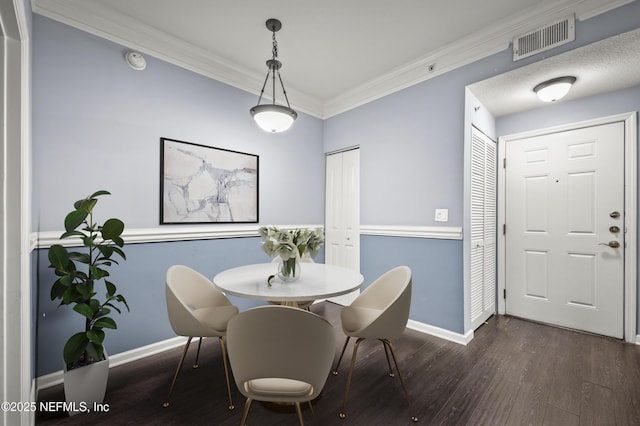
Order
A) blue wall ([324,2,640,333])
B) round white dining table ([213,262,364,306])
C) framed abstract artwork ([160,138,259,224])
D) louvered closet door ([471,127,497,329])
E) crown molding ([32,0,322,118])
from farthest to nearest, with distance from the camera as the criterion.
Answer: louvered closet door ([471,127,497,329]) → blue wall ([324,2,640,333]) → framed abstract artwork ([160,138,259,224]) → crown molding ([32,0,322,118]) → round white dining table ([213,262,364,306])

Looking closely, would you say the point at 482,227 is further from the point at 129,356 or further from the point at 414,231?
the point at 129,356

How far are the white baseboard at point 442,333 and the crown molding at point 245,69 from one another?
2.55 metres

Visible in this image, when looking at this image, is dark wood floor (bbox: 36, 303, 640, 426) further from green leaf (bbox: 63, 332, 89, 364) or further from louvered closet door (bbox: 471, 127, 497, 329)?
louvered closet door (bbox: 471, 127, 497, 329)

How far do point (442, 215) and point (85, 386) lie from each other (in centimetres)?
303

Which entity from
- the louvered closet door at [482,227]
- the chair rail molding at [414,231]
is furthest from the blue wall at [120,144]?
the louvered closet door at [482,227]

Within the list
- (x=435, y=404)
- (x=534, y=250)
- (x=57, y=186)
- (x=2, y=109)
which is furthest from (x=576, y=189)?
(x=57, y=186)

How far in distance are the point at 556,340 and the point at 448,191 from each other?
1741mm

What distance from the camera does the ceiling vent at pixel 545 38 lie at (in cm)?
199

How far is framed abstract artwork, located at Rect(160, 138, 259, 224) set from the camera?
2508mm

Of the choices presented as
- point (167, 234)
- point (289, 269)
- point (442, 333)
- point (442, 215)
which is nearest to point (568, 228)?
point (442, 215)

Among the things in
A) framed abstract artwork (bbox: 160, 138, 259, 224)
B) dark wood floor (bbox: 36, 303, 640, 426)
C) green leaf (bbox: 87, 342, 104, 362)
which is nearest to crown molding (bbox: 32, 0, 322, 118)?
framed abstract artwork (bbox: 160, 138, 259, 224)

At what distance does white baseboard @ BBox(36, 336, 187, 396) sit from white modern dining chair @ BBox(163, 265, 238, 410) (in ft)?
1.44

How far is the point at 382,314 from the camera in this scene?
1.62 meters

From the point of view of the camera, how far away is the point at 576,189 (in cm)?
284
